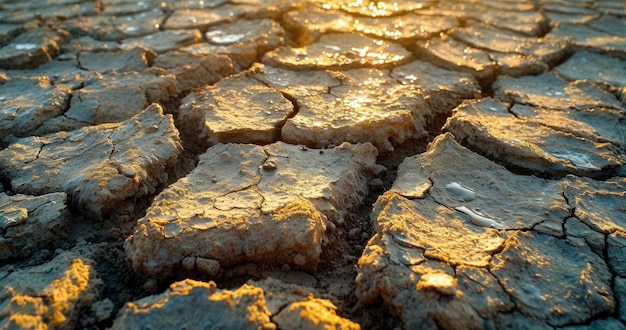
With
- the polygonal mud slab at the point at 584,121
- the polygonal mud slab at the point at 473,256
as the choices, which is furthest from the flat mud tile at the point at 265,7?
the polygonal mud slab at the point at 473,256

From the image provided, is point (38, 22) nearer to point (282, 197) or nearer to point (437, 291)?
point (282, 197)

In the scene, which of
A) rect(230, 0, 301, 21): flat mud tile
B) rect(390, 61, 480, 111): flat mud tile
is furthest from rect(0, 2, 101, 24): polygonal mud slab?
rect(390, 61, 480, 111): flat mud tile

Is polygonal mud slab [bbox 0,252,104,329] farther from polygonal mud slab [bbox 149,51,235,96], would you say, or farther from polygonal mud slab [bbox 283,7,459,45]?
polygonal mud slab [bbox 283,7,459,45]

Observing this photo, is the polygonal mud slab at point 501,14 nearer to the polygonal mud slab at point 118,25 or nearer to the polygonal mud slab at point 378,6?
the polygonal mud slab at point 378,6

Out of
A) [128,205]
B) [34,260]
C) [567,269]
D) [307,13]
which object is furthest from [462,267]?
[307,13]

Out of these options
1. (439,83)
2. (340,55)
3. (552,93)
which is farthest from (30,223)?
(552,93)
